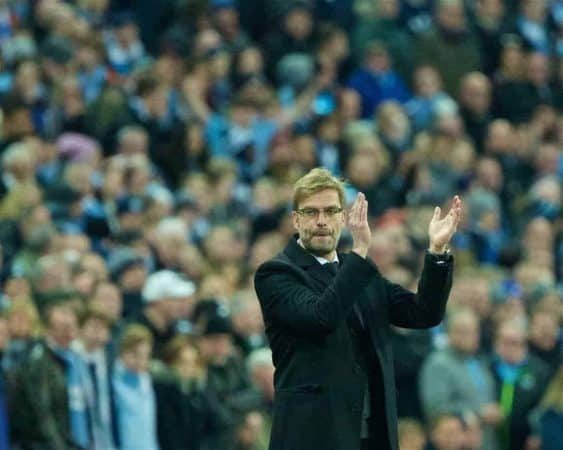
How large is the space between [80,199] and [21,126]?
1.06 meters

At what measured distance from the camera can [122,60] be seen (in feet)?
54.2

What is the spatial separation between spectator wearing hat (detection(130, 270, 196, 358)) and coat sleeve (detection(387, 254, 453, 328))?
4438 mm

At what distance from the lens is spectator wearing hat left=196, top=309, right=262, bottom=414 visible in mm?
11648

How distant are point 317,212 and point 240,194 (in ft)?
26.1

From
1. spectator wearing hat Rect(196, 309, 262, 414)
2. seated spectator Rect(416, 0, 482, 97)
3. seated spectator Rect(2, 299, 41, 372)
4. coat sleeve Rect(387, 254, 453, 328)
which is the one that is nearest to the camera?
coat sleeve Rect(387, 254, 453, 328)

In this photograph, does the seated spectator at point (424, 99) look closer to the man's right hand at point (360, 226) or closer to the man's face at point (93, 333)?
the man's face at point (93, 333)

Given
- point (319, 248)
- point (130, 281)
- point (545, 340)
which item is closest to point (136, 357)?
point (130, 281)

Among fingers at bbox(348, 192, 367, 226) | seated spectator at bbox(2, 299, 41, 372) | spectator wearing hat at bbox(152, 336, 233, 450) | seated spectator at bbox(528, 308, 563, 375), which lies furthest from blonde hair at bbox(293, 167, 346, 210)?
seated spectator at bbox(528, 308, 563, 375)

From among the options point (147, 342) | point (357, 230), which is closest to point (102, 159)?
point (147, 342)

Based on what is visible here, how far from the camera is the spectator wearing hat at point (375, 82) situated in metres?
17.3

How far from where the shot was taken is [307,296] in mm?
7191

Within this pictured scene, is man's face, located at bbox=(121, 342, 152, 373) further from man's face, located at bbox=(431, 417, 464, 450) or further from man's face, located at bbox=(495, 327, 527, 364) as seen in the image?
man's face, located at bbox=(495, 327, 527, 364)

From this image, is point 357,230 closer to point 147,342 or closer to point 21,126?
point 147,342

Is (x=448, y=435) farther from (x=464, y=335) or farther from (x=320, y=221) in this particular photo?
(x=320, y=221)
